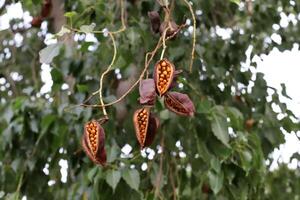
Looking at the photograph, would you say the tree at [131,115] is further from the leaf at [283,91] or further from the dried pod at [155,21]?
the dried pod at [155,21]

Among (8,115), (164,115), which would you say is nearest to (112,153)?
(164,115)

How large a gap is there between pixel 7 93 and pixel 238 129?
135 cm

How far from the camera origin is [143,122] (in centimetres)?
106

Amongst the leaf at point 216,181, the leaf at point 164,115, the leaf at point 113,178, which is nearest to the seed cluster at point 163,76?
the leaf at point 113,178

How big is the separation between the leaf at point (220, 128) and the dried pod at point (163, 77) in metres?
0.74

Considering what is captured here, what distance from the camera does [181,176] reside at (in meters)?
2.20

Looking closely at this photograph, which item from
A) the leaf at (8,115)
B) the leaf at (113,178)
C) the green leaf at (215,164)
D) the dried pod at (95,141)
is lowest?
the leaf at (8,115)

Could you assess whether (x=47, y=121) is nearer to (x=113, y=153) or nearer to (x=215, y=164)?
(x=113, y=153)

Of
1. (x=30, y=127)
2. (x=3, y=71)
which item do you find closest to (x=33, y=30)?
(x=3, y=71)

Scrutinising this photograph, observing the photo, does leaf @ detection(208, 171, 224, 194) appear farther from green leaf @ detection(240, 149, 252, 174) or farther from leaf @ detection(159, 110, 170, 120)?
leaf @ detection(159, 110, 170, 120)

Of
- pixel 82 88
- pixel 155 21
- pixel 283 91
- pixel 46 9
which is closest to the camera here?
pixel 155 21

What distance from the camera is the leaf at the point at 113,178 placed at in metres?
1.63

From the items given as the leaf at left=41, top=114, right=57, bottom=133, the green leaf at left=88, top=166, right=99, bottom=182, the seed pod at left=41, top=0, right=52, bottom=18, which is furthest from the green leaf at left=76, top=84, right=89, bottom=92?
the seed pod at left=41, top=0, right=52, bottom=18

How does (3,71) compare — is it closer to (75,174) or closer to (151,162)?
(75,174)
